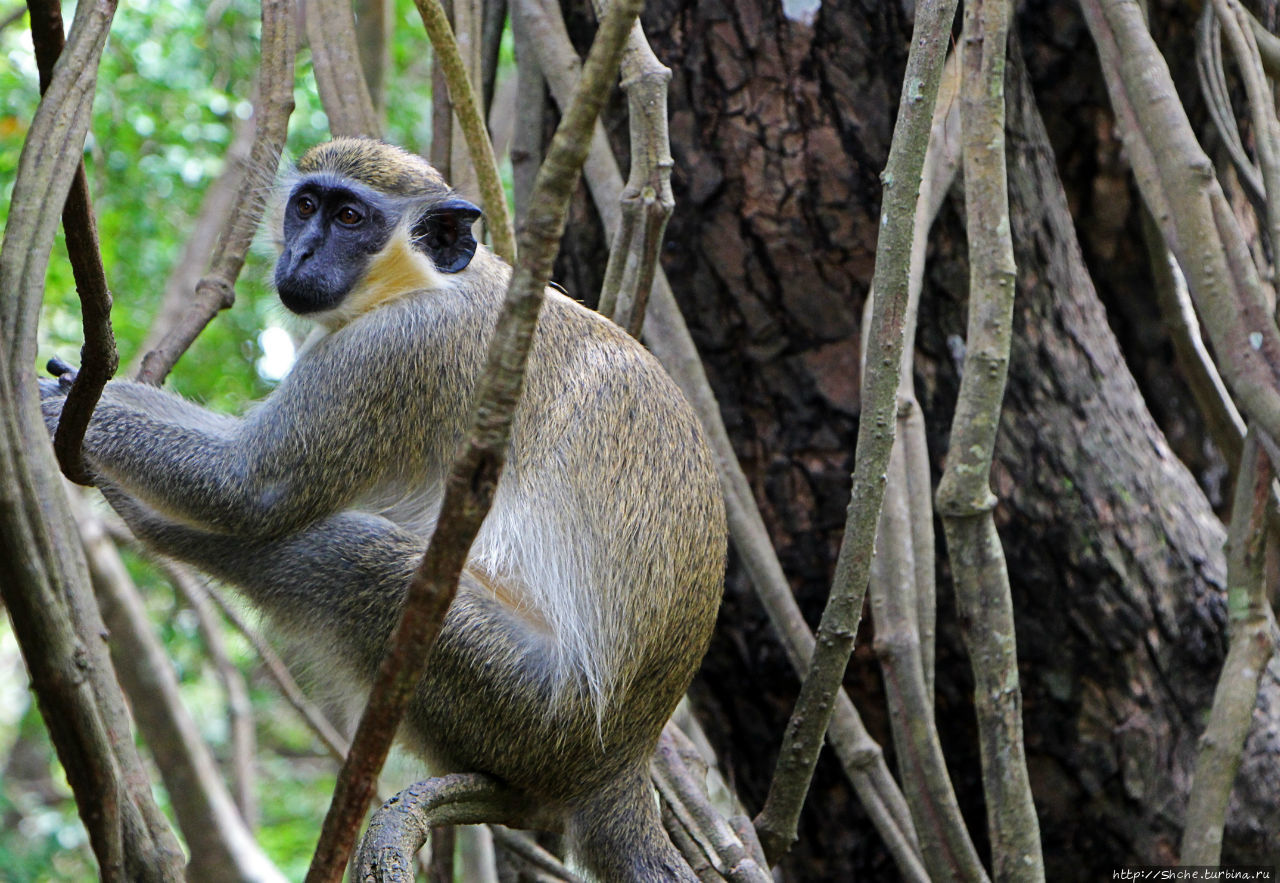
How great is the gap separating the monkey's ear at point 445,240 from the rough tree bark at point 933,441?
0.66 m

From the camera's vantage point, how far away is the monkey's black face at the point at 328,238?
9.21 ft

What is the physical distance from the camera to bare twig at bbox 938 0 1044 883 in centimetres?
263

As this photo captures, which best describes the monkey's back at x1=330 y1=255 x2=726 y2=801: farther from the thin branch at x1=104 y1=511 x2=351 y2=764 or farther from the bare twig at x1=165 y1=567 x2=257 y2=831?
the bare twig at x1=165 y1=567 x2=257 y2=831

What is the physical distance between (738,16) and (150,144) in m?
3.29

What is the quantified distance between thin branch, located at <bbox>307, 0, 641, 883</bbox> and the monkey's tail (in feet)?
4.24

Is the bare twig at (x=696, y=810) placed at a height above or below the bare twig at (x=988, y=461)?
below

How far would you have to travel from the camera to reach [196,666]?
895 cm

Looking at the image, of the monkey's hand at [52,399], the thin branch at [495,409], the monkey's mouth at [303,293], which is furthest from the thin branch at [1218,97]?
the monkey's hand at [52,399]

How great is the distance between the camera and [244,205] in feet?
9.47

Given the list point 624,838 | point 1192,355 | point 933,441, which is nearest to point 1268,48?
point 1192,355

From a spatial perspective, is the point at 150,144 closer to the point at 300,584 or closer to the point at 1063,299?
the point at 300,584

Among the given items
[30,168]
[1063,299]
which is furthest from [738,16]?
[30,168]

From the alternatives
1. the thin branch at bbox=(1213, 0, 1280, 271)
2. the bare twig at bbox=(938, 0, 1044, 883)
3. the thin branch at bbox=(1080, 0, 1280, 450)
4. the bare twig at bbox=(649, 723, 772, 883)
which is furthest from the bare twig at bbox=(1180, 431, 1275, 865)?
the bare twig at bbox=(649, 723, 772, 883)

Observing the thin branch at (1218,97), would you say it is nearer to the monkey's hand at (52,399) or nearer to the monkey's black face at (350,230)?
the monkey's black face at (350,230)
